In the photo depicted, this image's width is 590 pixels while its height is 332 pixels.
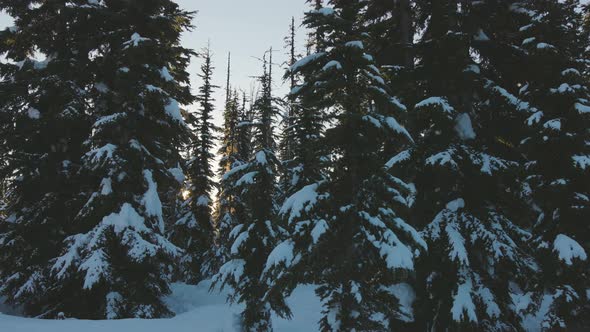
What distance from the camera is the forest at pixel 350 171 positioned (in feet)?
28.1

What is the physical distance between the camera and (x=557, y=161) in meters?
12.4

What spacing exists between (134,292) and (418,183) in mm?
9491

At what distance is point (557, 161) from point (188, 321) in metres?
12.3

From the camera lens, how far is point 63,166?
13.8m

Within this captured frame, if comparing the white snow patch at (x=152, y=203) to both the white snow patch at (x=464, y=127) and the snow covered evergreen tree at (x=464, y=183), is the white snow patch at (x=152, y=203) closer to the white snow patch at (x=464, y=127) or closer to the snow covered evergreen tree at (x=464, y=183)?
the snow covered evergreen tree at (x=464, y=183)

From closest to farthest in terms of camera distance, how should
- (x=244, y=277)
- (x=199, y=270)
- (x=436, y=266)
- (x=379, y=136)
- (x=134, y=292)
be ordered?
(x=379, y=136) → (x=436, y=266) → (x=134, y=292) → (x=244, y=277) → (x=199, y=270)

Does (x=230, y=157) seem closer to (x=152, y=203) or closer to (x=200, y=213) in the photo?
(x=200, y=213)

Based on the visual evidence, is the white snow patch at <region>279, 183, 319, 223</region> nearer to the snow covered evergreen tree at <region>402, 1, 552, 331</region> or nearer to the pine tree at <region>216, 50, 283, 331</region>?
the snow covered evergreen tree at <region>402, 1, 552, 331</region>

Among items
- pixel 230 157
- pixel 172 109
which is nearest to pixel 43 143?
pixel 172 109

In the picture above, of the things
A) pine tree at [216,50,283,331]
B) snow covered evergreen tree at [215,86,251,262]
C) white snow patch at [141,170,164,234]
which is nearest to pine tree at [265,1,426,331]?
pine tree at [216,50,283,331]

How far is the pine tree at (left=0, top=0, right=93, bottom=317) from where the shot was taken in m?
13.7

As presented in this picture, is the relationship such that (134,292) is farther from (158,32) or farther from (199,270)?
(199,270)

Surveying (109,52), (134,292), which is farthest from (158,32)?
(134,292)

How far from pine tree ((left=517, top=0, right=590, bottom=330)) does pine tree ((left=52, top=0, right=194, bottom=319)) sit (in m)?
11.8
